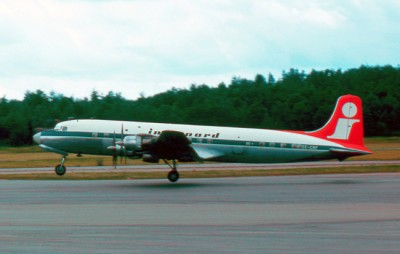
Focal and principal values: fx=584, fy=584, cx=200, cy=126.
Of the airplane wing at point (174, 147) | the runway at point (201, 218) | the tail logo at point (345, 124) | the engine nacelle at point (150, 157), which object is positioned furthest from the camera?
the tail logo at point (345, 124)

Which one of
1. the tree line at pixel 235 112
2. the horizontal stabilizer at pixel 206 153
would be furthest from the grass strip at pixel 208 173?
the tree line at pixel 235 112

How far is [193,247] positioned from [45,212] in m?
6.90

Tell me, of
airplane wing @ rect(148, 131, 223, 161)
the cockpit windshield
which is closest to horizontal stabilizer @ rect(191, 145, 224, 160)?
airplane wing @ rect(148, 131, 223, 161)

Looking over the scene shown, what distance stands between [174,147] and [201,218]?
37.9ft

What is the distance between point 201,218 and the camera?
15609 mm

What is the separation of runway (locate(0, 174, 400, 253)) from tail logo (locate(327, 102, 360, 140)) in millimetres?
4486

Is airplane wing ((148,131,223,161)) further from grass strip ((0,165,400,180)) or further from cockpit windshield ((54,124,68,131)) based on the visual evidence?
cockpit windshield ((54,124,68,131))

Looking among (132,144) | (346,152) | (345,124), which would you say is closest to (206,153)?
(132,144)

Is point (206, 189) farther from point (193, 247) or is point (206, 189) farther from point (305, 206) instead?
point (193, 247)

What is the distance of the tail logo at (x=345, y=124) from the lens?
30.0 m

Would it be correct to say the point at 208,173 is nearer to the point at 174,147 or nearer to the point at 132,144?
the point at 174,147

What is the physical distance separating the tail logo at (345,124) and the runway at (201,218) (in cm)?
449

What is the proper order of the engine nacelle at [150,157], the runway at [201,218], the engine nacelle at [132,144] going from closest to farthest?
the runway at [201,218] → the engine nacelle at [132,144] → the engine nacelle at [150,157]

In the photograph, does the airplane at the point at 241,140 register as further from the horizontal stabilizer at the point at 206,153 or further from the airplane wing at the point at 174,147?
the airplane wing at the point at 174,147
